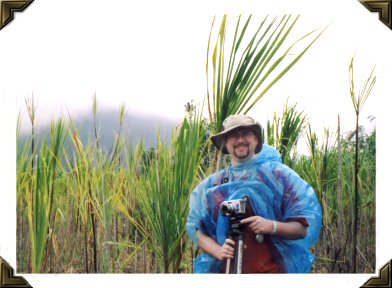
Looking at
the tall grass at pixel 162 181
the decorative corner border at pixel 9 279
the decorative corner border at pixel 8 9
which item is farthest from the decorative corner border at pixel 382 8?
the decorative corner border at pixel 9 279

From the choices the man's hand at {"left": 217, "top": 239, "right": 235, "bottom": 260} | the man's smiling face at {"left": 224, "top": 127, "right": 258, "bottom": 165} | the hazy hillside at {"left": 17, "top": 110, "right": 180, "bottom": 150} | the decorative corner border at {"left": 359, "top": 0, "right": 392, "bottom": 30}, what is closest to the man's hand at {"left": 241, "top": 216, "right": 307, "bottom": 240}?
the man's hand at {"left": 217, "top": 239, "right": 235, "bottom": 260}

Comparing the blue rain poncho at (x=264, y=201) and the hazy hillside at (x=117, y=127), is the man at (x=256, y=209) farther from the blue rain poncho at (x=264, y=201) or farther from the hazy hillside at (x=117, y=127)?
the hazy hillside at (x=117, y=127)

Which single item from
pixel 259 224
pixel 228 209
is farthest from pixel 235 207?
pixel 259 224

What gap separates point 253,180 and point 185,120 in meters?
0.58

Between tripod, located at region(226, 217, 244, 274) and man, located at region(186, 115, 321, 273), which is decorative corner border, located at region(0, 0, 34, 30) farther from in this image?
tripod, located at region(226, 217, 244, 274)

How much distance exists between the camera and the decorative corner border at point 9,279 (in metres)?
3.46

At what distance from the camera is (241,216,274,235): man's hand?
3350 mm

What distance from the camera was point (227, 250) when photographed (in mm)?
3377

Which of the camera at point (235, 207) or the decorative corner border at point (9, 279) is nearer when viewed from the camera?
the camera at point (235, 207)

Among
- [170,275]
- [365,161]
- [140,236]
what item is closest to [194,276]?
[170,275]

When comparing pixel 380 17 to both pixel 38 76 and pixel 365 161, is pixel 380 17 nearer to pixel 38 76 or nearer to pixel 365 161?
pixel 365 161

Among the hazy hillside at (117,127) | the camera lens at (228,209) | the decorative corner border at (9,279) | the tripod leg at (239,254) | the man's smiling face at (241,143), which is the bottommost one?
the decorative corner border at (9,279)

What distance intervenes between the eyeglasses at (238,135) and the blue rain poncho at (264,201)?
127 millimetres

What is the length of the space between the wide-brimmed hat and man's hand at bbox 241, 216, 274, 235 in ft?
1.38
